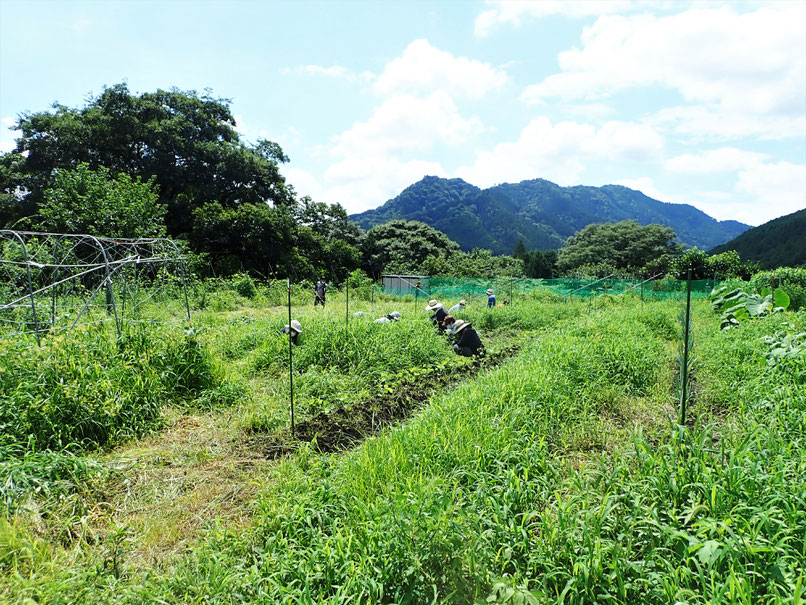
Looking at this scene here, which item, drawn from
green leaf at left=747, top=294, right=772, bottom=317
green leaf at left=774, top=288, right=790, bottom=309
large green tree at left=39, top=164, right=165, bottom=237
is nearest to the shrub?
green leaf at left=774, top=288, right=790, bottom=309

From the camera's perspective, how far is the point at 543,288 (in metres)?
17.5

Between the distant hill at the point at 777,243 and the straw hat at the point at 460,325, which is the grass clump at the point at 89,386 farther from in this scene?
the distant hill at the point at 777,243

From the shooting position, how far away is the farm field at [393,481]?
80.3 inches

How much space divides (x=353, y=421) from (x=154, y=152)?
23.1m

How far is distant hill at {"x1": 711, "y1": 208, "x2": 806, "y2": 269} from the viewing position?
36659 mm

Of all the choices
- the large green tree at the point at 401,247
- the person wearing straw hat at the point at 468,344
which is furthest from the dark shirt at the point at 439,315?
the large green tree at the point at 401,247

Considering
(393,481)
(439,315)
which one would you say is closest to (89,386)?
(393,481)

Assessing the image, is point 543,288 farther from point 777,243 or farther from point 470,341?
point 777,243

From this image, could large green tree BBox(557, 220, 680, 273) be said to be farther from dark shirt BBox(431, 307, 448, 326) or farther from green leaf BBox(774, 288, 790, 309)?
dark shirt BBox(431, 307, 448, 326)

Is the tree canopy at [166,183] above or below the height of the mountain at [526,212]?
below

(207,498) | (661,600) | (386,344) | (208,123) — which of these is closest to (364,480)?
(207,498)

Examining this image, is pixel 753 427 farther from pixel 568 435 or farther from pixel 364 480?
pixel 364 480

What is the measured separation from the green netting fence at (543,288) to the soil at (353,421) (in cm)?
1143

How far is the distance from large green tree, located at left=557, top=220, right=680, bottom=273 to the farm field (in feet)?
126
